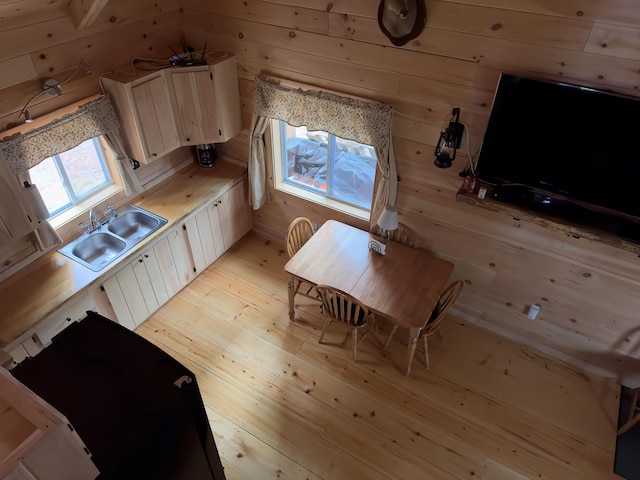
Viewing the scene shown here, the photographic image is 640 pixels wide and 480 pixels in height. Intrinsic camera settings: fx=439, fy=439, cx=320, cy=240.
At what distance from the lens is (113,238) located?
3.51 metres

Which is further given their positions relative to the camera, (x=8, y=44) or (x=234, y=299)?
(x=234, y=299)

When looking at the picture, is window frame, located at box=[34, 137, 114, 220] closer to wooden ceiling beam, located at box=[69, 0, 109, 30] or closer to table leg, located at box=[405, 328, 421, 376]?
wooden ceiling beam, located at box=[69, 0, 109, 30]

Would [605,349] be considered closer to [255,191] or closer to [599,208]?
[599,208]

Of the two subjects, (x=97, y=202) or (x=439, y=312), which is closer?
(x=439, y=312)

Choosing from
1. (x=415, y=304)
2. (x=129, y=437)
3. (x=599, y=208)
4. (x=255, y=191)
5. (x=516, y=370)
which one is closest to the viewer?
(x=129, y=437)

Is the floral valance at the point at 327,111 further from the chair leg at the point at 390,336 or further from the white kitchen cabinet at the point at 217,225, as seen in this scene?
the chair leg at the point at 390,336

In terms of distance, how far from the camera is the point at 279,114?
361cm

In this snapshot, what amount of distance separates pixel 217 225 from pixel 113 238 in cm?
96

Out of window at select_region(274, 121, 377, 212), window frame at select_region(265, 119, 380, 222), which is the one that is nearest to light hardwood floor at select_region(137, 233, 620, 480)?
window frame at select_region(265, 119, 380, 222)

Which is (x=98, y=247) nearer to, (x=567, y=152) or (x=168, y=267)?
(x=168, y=267)

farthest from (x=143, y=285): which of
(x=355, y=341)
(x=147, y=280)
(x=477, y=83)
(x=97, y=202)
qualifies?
(x=477, y=83)

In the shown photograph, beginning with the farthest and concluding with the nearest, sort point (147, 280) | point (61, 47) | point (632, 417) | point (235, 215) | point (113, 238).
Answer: point (235, 215) < point (147, 280) < point (113, 238) < point (632, 417) < point (61, 47)

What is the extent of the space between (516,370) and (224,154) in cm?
329

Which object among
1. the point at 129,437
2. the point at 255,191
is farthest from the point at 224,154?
the point at 129,437
